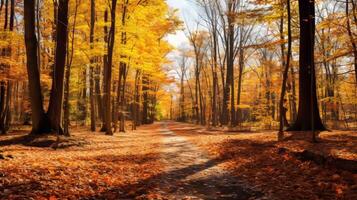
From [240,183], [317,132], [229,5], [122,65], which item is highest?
[229,5]

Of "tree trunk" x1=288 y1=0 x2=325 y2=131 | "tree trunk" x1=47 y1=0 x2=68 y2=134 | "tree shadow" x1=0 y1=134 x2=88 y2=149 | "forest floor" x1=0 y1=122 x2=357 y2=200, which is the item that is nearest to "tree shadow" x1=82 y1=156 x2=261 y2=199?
"forest floor" x1=0 y1=122 x2=357 y2=200

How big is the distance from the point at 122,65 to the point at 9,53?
7.93 meters

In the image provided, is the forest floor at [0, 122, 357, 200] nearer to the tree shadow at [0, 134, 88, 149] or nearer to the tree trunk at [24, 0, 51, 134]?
the tree shadow at [0, 134, 88, 149]

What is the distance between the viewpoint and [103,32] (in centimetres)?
2242

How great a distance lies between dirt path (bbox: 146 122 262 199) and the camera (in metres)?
6.35

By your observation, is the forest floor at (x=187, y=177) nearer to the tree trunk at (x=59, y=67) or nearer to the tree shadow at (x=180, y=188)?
the tree shadow at (x=180, y=188)

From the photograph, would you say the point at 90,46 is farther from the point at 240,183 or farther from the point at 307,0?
the point at 240,183

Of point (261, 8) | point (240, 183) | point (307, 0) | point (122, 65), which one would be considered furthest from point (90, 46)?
point (240, 183)

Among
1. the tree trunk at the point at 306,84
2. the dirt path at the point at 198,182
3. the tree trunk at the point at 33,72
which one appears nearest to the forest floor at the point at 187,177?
the dirt path at the point at 198,182

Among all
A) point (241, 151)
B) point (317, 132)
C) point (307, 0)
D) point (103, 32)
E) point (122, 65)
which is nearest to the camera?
point (241, 151)

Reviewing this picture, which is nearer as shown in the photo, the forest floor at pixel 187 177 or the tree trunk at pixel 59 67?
the forest floor at pixel 187 177

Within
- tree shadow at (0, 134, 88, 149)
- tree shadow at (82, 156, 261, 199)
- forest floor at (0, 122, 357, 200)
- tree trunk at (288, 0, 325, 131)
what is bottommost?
tree shadow at (82, 156, 261, 199)

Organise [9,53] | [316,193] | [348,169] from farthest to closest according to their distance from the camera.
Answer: [9,53] < [348,169] < [316,193]

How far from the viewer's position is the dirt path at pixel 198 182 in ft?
20.8
